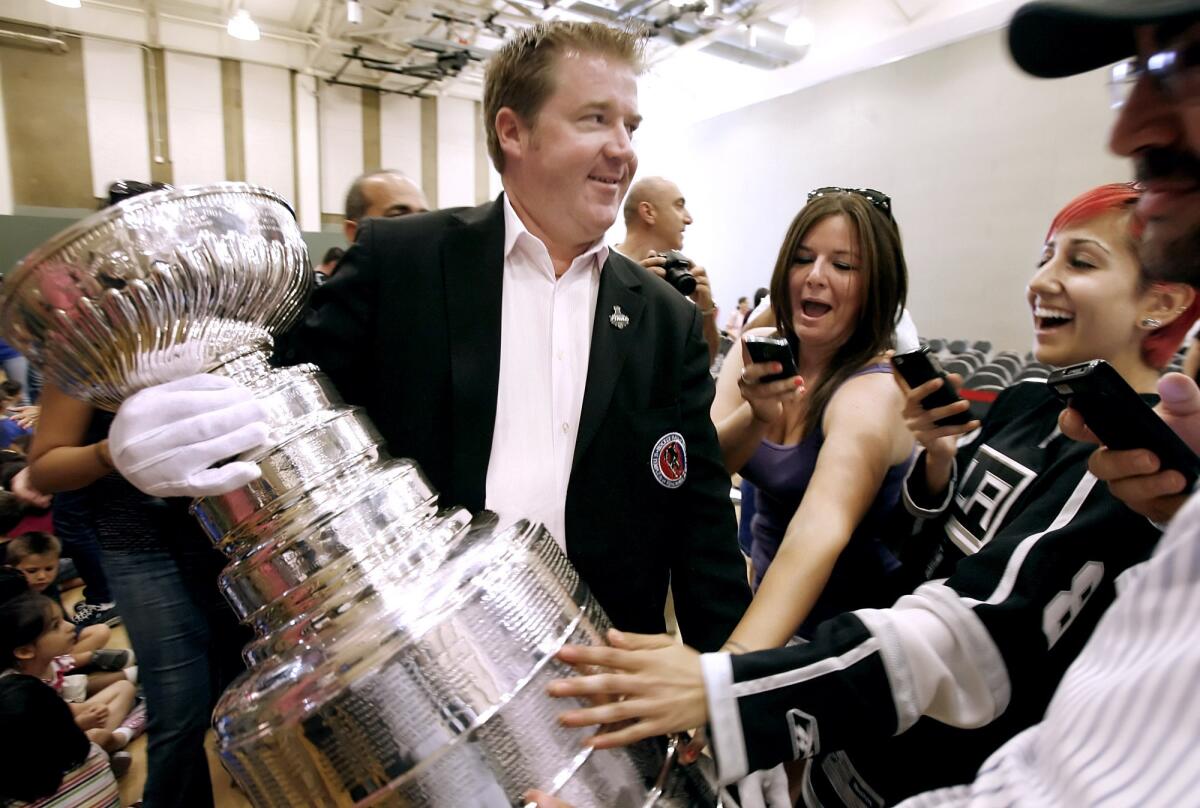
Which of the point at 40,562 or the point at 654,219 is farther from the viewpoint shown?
the point at 654,219

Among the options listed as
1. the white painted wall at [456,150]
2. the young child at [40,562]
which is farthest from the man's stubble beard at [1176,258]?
the white painted wall at [456,150]

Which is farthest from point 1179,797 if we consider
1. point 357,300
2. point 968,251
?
point 968,251

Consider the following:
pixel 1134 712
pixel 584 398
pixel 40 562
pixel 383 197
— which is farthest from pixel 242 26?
pixel 1134 712

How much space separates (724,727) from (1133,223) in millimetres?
1097

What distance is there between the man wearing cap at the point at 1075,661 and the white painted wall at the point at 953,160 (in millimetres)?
8745

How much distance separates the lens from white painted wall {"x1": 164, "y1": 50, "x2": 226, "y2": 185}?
32.4 ft

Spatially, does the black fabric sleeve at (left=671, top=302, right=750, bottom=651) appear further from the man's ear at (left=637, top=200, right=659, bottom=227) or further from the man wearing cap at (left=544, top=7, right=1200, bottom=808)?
the man's ear at (left=637, top=200, right=659, bottom=227)

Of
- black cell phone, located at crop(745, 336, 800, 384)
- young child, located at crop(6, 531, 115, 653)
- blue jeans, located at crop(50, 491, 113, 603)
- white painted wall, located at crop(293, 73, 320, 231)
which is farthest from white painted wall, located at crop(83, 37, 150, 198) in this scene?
black cell phone, located at crop(745, 336, 800, 384)

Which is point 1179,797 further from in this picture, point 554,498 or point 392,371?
point 392,371

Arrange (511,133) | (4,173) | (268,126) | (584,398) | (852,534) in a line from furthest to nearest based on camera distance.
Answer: (268,126) < (4,173) < (852,534) < (511,133) < (584,398)

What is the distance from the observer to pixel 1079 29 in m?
0.66

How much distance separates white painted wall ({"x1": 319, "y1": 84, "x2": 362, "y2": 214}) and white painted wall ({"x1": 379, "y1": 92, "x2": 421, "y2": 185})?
0.43 m

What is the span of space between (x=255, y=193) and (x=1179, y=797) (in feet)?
3.29

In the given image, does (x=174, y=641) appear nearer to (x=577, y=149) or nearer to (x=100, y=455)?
(x=100, y=455)
